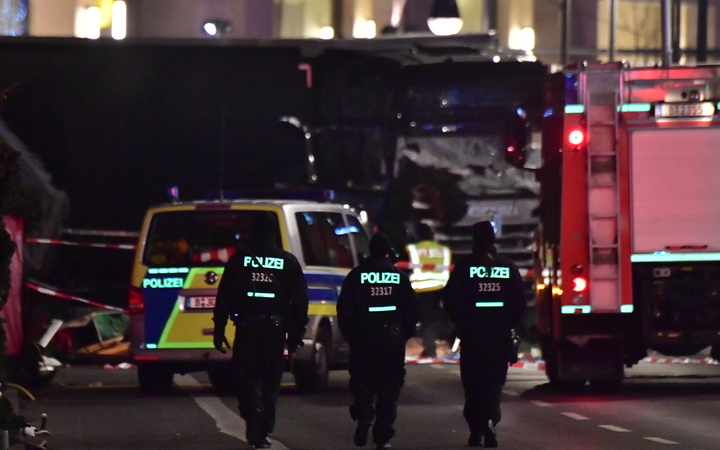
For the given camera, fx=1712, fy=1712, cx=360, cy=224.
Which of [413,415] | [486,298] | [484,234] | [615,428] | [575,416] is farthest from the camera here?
[413,415]

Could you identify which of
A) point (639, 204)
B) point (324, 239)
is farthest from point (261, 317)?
point (639, 204)

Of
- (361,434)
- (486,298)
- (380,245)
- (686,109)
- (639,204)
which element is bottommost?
(361,434)

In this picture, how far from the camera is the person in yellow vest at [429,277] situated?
2153 centimetres

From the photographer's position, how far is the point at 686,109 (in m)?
16.1

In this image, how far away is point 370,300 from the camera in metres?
12.1

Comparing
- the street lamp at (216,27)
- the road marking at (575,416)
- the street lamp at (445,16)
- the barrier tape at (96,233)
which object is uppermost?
the street lamp at (216,27)

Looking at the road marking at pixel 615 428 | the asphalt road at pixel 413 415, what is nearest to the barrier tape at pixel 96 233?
the asphalt road at pixel 413 415

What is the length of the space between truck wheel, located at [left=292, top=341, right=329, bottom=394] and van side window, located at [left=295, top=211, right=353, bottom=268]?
2.67ft

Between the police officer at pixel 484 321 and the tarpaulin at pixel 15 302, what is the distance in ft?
19.3

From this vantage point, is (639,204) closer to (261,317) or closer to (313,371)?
(313,371)

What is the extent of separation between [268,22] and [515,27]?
6.01m

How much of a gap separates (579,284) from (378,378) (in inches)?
172

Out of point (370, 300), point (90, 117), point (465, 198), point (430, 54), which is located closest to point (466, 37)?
point (430, 54)

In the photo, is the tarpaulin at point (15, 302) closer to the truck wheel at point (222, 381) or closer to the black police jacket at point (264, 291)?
the truck wheel at point (222, 381)
